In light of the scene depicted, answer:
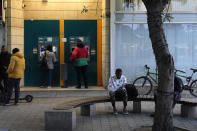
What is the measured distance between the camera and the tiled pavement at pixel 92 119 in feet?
28.2

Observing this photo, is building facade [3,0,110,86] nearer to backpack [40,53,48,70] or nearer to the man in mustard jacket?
backpack [40,53,48,70]

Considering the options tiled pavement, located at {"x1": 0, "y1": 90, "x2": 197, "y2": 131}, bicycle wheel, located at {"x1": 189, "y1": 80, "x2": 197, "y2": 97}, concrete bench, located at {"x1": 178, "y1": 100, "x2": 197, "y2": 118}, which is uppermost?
bicycle wheel, located at {"x1": 189, "y1": 80, "x2": 197, "y2": 97}

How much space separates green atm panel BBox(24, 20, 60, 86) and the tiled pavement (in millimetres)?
3840

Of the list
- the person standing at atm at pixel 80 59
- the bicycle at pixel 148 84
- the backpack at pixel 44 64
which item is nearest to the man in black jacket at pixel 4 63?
the backpack at pixel 44 64

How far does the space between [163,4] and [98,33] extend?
8.15 m

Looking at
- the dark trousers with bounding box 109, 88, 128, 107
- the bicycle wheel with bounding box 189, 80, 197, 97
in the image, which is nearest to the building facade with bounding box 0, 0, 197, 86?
the bicycle wheel with bounding box 189, 80, 197, 97

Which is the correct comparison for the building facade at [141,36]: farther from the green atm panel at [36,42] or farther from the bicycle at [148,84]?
the green atm panel at [36,42]

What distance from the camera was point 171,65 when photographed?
7.47 m

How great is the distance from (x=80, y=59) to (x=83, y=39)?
1.19 meters

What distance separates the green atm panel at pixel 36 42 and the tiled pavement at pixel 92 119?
3840mm

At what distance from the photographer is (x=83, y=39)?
51.6ft

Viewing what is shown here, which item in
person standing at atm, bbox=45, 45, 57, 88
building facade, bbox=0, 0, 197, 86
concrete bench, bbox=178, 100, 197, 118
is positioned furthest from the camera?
person standing at atm, bbox=45, 45, 57, 88

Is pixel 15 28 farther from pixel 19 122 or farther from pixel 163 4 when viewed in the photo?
pixel 163 4

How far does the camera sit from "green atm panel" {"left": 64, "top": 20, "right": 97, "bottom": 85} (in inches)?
615
